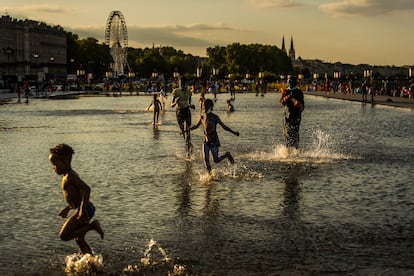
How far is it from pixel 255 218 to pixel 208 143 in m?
3.93

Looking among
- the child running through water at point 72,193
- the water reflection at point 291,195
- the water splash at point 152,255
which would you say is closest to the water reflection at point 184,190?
the water reflection at point 291,195

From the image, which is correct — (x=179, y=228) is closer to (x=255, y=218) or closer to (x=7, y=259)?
(x=255, y=218)

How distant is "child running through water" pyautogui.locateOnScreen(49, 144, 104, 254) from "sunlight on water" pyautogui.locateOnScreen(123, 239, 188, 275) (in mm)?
567

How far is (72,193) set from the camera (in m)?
7.02

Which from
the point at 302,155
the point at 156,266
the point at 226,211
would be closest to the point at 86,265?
the point at 156,266

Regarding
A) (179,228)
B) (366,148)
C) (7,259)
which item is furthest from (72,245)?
(366,148)

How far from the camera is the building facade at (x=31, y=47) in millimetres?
161000

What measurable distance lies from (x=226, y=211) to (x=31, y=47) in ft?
567

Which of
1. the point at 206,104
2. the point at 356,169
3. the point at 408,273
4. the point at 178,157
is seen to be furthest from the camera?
the point at 178,157

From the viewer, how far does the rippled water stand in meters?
7.53

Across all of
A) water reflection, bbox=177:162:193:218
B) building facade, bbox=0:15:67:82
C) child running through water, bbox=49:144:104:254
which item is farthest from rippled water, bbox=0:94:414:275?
building facade, bbox=0:15:67:82

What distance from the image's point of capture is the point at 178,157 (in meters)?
17.1

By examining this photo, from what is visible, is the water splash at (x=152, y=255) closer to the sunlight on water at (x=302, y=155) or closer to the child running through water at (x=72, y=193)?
the child running through water at (x=72, y=193)

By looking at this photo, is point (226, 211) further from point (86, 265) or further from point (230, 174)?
point (230, 174)
